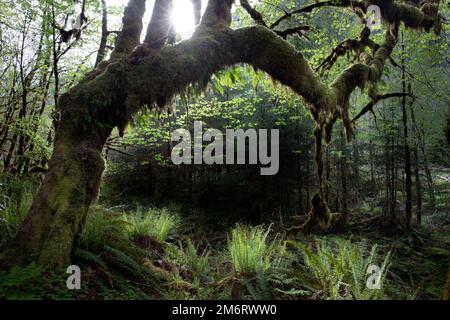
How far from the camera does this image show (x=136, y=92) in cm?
452

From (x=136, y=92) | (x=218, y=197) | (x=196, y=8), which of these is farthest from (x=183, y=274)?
(x=218, y=197)

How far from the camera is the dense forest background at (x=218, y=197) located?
172 inches

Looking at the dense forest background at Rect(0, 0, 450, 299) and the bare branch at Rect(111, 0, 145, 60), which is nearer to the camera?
the dense forest background at Rect(0, 0, 450, 299)

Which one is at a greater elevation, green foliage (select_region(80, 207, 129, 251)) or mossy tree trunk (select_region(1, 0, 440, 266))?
mossy tree trunk (select_region(1, 0, 440, 266))

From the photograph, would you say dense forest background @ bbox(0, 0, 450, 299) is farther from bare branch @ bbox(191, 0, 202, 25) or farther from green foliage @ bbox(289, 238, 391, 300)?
bare branch @ bbox(191, 0, 202, 25)

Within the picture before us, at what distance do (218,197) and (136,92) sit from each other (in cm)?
1128

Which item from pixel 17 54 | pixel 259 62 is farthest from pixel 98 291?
pixel 17 54

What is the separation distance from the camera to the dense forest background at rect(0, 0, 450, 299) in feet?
14.3

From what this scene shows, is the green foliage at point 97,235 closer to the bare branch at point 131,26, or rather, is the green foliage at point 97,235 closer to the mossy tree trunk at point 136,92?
the mossy tree trunk at point 136,92

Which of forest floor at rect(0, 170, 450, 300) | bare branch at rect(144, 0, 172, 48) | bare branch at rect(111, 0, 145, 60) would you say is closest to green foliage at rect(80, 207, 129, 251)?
forest floor at rect(0, 170, 450, 300)

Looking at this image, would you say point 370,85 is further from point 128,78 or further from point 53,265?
point 53,265

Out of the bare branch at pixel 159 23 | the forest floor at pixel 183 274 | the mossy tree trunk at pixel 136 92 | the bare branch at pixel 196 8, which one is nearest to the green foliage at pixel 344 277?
the forest floor at pixel 183 274

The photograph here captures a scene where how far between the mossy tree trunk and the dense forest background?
305 millimetres

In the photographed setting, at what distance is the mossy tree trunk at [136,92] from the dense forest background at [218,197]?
305 millimetres
